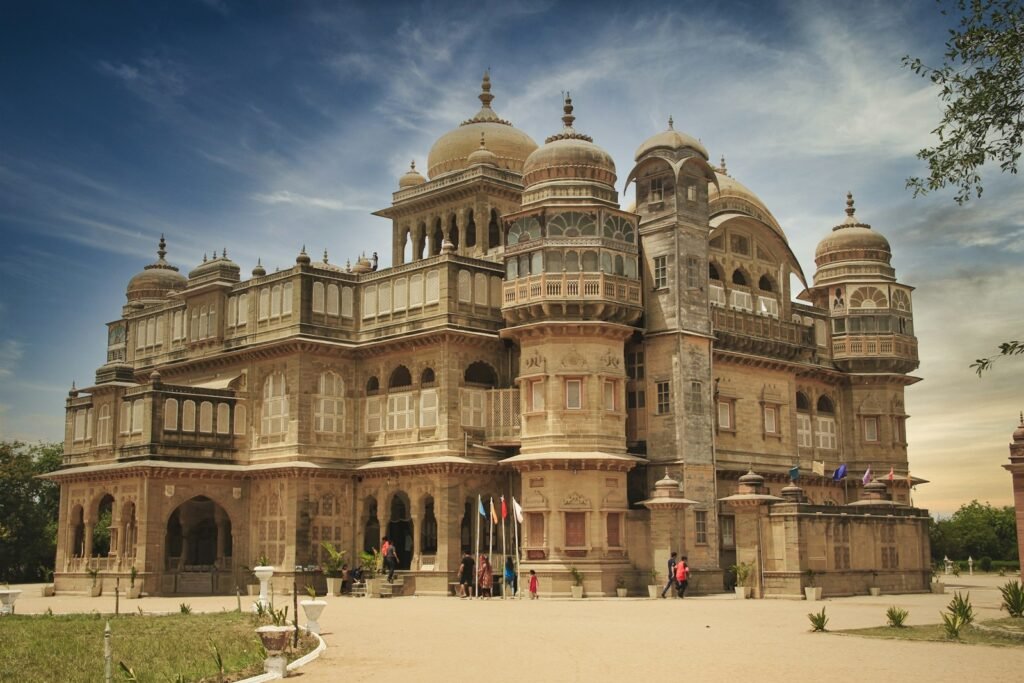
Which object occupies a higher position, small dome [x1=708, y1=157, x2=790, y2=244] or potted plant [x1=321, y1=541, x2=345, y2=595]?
small dome [x1=708, y1=157, x2=790, y2=244]

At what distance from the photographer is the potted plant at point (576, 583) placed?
38375 millimetres

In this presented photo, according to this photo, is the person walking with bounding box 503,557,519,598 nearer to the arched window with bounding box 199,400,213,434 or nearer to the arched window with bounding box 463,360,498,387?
the arched window with bounding box 463,360,498,387

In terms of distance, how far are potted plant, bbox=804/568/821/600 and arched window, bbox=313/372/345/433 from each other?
1818 cm

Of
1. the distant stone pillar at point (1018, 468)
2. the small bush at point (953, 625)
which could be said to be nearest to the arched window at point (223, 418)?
the distant stone pillar at point (1018, 468)

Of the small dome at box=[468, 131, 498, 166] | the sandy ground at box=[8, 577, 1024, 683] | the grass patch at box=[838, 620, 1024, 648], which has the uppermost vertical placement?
the small dome at box=[468, 131, 498, 166]

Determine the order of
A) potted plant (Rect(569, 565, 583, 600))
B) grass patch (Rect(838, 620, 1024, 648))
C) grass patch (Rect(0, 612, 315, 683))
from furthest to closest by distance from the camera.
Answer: potted plant (Rect(569, 565, 583, 600)), grass patch (Rect(838, 620, 1024, 648)), grass patch (Rect(0, 612, 315, 683))

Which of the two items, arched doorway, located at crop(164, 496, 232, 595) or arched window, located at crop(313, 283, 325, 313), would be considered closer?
arched doorway, located at crop(164, 496, 232, 595)

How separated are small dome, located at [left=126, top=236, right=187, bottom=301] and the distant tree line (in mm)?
50238

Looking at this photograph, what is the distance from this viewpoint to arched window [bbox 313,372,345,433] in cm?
4488

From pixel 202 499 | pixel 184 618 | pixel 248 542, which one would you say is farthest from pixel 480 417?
pixel 184 618

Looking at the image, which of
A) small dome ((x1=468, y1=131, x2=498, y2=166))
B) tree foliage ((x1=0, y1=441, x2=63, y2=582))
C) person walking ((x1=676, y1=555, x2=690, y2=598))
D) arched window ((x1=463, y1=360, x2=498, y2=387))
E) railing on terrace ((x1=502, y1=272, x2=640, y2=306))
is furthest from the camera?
tree foliage ((x1=0, y1=441, x2=63, y2=582))

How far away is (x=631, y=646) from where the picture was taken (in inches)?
843

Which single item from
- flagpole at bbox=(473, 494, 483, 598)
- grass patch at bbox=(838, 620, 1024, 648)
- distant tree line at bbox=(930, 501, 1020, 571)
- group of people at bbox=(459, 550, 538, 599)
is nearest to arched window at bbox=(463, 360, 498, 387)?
flagpole at bbox=(473, 494, 483, 598)

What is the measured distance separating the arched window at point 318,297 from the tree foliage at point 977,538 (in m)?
48.9
